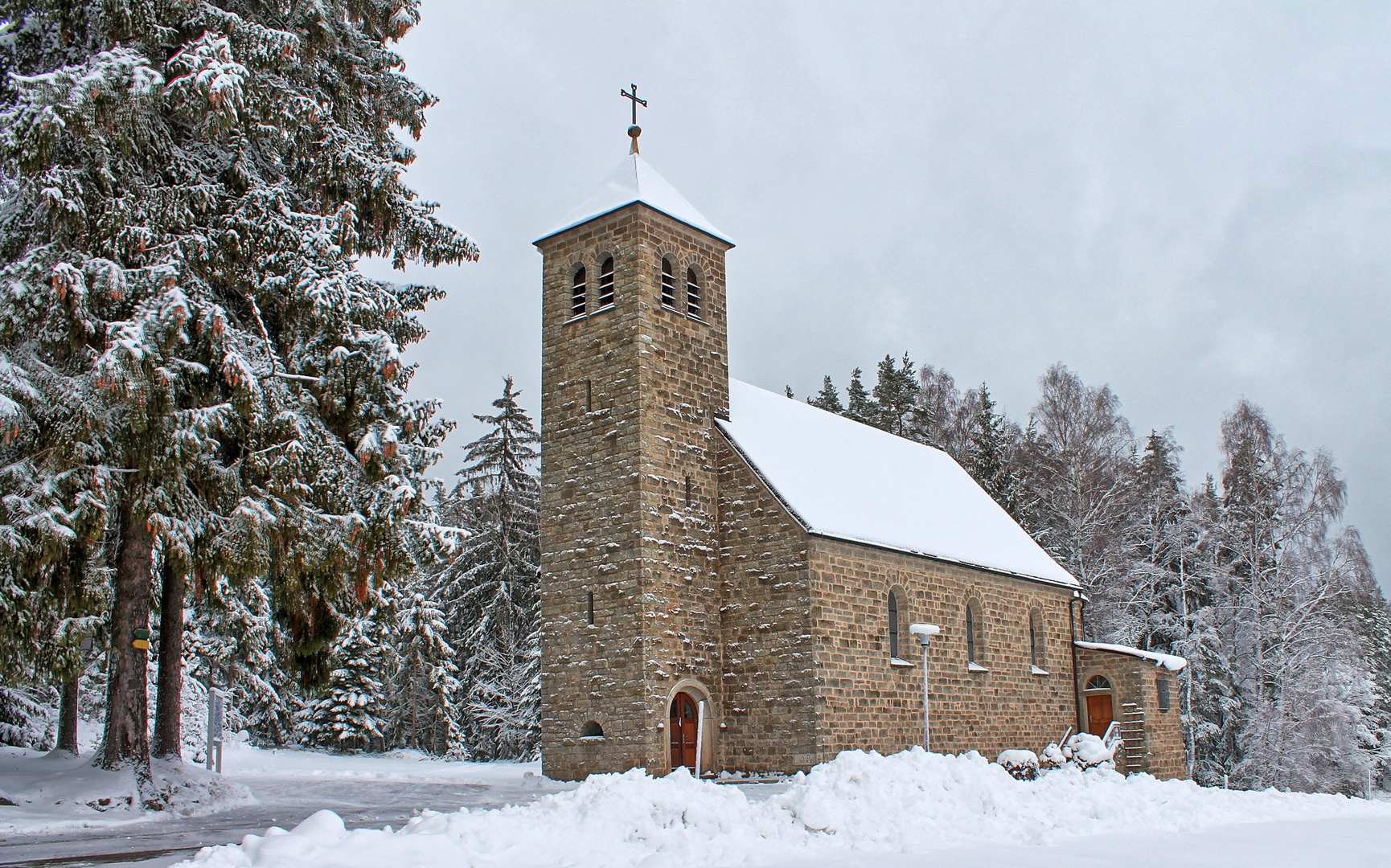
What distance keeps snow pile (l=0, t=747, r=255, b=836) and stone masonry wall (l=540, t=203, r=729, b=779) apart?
685 cm

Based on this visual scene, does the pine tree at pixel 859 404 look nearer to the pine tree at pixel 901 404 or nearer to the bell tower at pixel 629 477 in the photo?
the pine tree at pixel 901 404

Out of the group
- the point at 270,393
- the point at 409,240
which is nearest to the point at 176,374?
the point at 270,393

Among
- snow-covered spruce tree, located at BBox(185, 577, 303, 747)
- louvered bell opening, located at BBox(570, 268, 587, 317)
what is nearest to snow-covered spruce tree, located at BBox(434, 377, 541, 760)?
snow-covered spruce tree, located at BBox(185, 577, 303, 747)

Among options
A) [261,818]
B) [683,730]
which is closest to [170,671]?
[261,818]

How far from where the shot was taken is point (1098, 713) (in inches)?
1075

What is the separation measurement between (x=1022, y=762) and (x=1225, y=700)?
68.0 ft

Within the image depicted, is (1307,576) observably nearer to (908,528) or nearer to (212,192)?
(908,528)

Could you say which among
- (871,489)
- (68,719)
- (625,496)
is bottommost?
(68,719)

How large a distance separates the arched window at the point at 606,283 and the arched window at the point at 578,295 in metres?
→ 0.44

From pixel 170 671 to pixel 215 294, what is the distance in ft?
16.8

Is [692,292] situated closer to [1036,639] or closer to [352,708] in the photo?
[1036,639]

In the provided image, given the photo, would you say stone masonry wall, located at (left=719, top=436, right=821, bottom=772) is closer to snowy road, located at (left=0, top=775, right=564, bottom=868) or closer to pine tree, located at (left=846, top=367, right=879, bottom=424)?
snowy road, located at (left=0, top=775, right=564, bottom=868)

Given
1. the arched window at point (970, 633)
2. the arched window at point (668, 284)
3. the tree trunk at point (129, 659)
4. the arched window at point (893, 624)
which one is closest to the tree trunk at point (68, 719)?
the tree trunk at point (129, 659)

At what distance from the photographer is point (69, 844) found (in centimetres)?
1004
